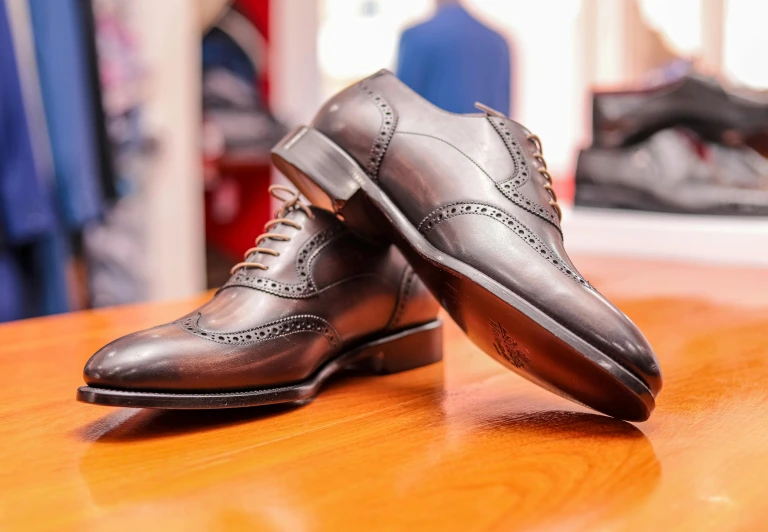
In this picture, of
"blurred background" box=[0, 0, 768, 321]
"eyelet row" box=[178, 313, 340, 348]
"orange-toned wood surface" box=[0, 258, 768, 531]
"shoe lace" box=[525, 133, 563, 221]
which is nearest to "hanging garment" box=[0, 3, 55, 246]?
"blurred background" box=[0, 0, 768, 321]

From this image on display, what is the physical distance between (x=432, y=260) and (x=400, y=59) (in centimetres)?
199

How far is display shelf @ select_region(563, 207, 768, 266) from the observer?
5.31ft

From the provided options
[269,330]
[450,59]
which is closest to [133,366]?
[269,330]

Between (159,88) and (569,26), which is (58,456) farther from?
(569,26)

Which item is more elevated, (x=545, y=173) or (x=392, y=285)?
(x=545, y=173)

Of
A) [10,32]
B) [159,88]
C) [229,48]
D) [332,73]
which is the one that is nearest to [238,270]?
[10,32]

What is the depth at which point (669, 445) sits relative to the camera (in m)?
0.53

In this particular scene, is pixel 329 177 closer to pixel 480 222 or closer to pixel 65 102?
pixel 480 222

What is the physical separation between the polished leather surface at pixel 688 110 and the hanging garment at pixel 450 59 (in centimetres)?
69

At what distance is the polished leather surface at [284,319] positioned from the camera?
542 millimetres

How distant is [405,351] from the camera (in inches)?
30.7

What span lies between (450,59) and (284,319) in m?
1.95

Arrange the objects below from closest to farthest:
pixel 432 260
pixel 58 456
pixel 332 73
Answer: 1. pixel 58 456
2. pixel 432 260
3. pixel 332 73

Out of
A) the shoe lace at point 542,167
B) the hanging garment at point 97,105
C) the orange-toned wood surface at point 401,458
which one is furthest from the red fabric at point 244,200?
the shoe lace at point 542,167
